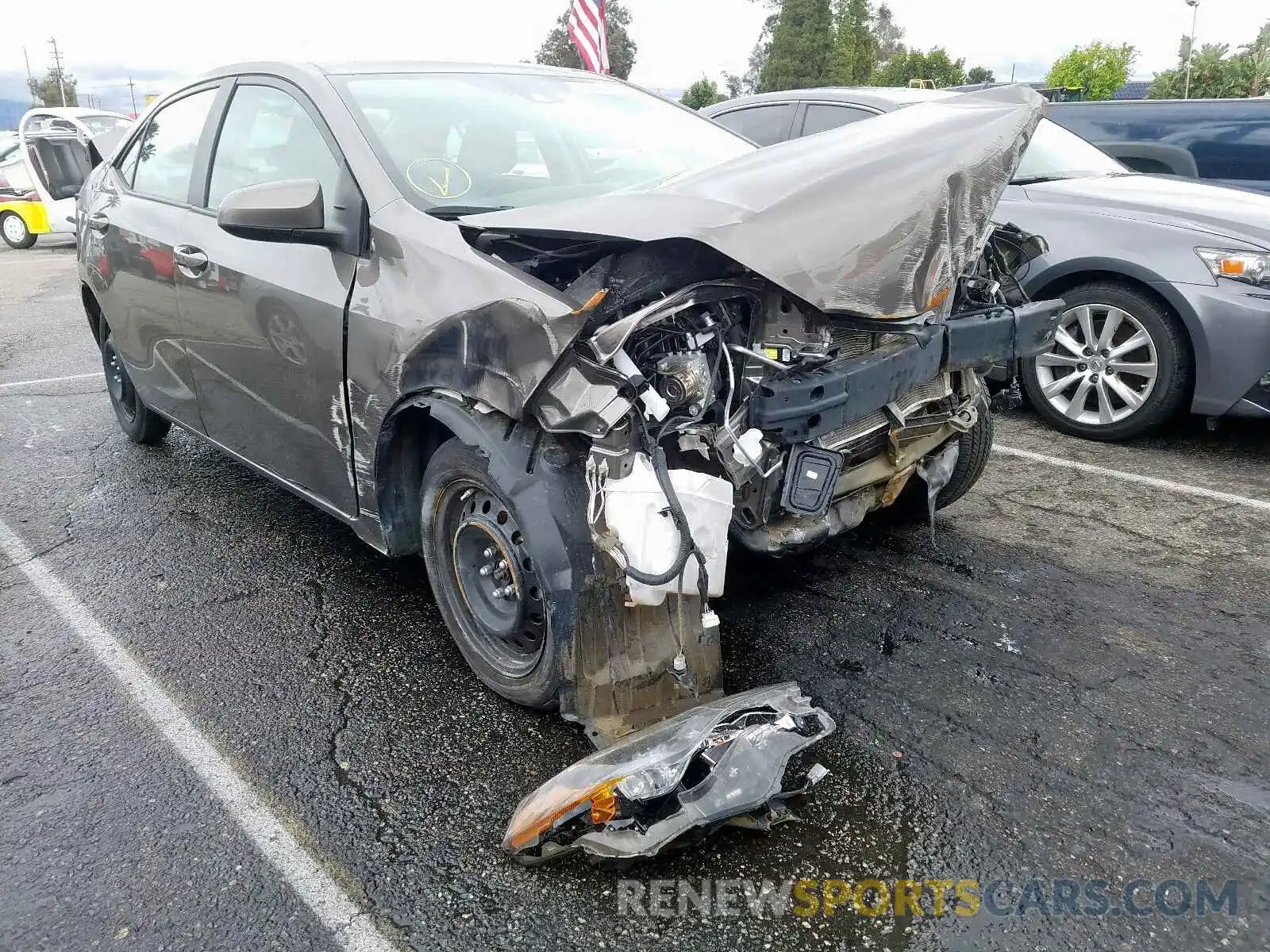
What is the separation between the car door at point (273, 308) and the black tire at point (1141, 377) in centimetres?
378

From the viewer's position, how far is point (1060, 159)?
18.4 ft

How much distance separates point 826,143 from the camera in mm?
2688

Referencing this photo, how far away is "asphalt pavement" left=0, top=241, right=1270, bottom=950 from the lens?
2027 mm

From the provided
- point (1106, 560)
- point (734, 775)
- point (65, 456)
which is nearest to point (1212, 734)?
point (1106, 560)

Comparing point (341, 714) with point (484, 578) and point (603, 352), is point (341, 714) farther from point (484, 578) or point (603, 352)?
point (603, 352)

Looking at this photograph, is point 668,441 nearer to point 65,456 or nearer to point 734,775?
point 734,775

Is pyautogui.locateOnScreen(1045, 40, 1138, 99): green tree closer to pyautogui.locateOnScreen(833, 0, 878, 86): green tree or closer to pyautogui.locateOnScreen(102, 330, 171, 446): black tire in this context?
pyautogui.locateOnScreen(833, 0, 878, 86): green tree

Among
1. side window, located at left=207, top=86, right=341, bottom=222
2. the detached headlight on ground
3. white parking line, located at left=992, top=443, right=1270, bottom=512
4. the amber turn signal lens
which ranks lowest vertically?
white parking line, located at left=992, top=443, right=1270, bottom=512

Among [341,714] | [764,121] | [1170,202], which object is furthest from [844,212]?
[764,121]

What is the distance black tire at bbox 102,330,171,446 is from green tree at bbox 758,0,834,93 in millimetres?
49954

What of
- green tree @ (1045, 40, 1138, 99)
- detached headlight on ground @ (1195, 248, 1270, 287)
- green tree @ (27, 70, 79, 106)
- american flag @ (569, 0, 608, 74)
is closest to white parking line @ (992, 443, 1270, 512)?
detached headlight on ground @ (1195, 248, 1270, 287)

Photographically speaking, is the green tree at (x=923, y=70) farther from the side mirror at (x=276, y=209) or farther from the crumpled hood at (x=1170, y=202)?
the side mirror at (x=276, y=209)

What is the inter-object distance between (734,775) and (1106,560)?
2.17m

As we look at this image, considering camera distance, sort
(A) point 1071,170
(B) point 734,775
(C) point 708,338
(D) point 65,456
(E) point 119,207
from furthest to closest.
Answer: (A) point 1071,170 < (D) point 65,456 < (E) point 119,207 < (C) point 708,338 < (B) point 734,775
